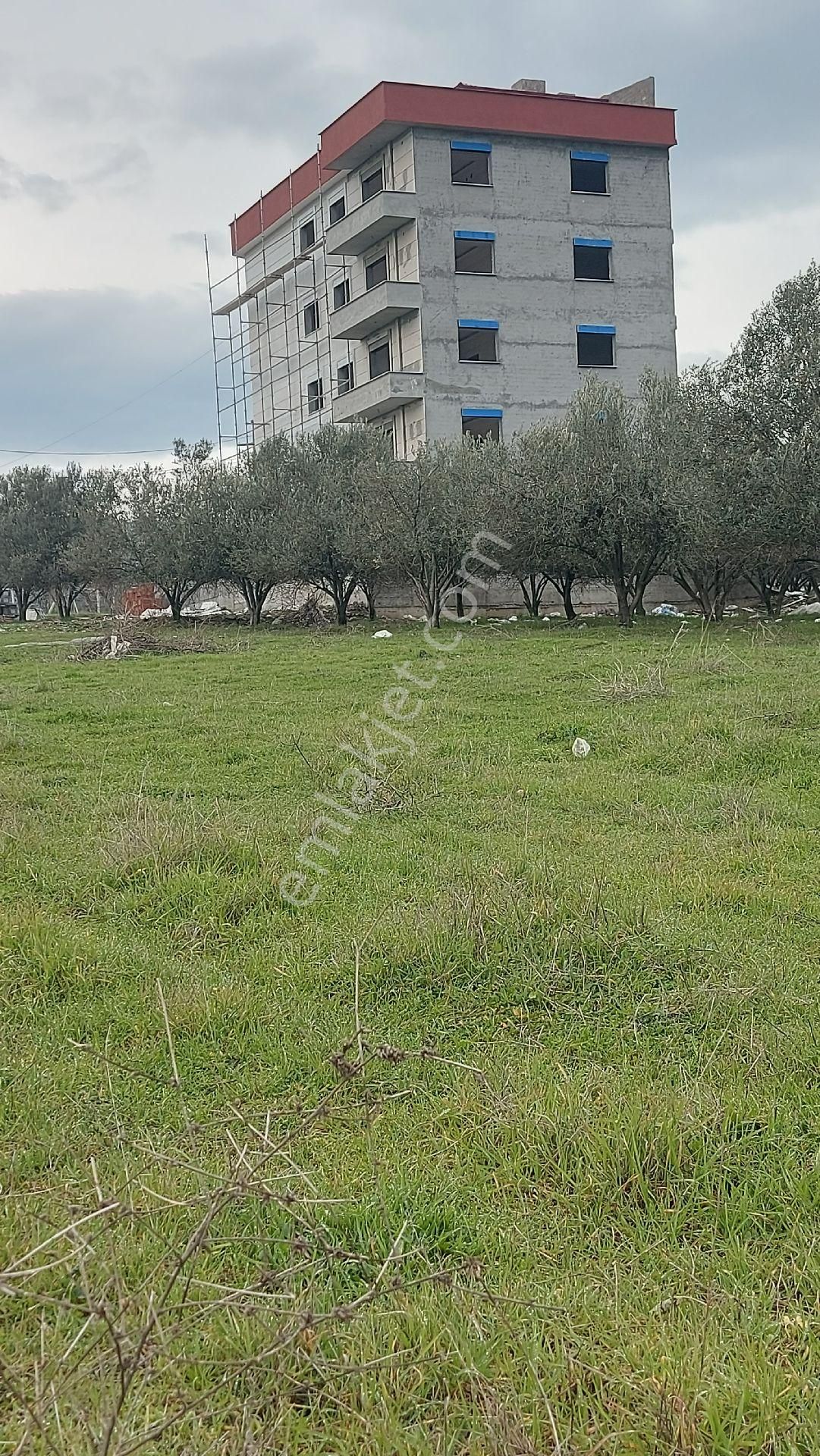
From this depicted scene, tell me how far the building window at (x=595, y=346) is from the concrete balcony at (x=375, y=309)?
6.61 m

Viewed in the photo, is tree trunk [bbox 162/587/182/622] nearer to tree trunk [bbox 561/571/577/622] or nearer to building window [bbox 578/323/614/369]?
tree trunk [bbox 561/571/577/622]

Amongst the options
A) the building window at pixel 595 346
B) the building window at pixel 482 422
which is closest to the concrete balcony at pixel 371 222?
the building window at pixel 482 422

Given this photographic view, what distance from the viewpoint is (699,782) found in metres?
8.30

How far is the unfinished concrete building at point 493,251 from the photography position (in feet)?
129

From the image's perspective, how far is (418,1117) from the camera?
A: 3605 millimetres

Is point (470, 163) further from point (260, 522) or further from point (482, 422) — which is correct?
point (260, 522)

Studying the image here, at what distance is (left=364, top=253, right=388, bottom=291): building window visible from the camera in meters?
41.7

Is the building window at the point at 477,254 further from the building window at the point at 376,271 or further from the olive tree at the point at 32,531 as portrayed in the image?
the olive tree at the point at 32,531

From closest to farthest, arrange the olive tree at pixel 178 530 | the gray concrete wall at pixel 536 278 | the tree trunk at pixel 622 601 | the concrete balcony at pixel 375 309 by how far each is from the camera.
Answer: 1. the tree trunk at pixel 622 601
2. the olive tree at pixel 178 530
3. the concrete balcony at pixel 375 309
4. the gray concrete wall at pixel 536 278

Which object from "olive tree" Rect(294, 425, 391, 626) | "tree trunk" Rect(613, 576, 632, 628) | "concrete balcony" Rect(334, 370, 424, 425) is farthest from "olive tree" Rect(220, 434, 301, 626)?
"tree trunk" Rect(613, 576, 632, 628)

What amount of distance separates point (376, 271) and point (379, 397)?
6.45 metres

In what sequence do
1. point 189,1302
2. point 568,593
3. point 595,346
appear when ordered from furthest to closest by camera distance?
point 595,346
point 568,593
point 189,1302

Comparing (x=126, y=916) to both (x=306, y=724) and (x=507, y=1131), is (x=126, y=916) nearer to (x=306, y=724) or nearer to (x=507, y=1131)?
(x=507, y=1131)

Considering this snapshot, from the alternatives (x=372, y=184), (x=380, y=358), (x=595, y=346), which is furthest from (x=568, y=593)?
(x=372, y=184)
